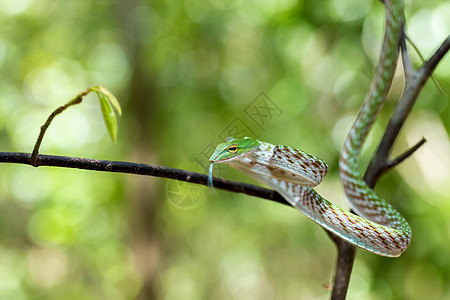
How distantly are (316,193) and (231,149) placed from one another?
12.5 inches

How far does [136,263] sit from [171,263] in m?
2.28

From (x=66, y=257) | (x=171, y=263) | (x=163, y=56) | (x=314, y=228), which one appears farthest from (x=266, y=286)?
(x=163, y=56)

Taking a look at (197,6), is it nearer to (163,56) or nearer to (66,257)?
(163,56)

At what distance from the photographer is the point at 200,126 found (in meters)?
4.25

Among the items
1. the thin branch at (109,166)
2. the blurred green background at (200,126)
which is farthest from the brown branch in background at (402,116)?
the blurred green background at (200,126)

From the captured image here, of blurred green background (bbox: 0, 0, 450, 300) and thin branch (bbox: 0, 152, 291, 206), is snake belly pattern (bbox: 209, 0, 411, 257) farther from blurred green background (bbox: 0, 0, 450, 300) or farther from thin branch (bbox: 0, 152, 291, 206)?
blurred green background (bbox: 0, 0, 450, 300)

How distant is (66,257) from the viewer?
6.26m

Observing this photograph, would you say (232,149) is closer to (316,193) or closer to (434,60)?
(316,193)

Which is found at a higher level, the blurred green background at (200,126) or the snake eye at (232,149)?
the snake eye at (232,149)

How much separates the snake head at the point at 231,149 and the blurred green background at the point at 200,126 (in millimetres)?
1389

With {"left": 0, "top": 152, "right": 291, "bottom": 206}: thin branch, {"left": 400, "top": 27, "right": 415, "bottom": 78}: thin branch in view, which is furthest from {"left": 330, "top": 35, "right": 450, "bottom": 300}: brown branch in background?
{"left": 0, "top": 152, "right": 291, "bottom": 206}: thin branch

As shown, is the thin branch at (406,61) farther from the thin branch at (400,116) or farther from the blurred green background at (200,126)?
the blurred green background at (200,126)

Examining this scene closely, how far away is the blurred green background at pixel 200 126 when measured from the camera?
10.5ft

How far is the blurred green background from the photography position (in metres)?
3.20
